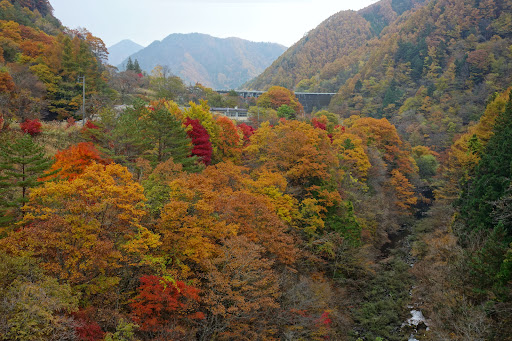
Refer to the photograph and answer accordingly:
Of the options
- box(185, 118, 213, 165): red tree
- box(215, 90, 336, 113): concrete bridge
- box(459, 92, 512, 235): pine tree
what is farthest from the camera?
box(215, 90, 336, 113): concrete bridge

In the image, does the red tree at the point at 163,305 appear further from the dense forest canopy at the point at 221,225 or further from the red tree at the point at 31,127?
the red tree at the point at 31,127

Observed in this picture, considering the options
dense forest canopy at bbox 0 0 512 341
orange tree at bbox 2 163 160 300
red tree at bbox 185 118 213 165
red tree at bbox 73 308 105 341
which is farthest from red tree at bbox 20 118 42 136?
red tree at bbox 73 308 105 341

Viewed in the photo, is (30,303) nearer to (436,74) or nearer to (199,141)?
(199,141)

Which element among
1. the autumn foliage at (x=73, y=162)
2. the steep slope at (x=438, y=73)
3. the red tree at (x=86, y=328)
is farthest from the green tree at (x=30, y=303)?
the steep slope at (x=438, y=73)

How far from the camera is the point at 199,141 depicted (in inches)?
1182

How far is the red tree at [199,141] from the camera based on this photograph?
2972 centimetres

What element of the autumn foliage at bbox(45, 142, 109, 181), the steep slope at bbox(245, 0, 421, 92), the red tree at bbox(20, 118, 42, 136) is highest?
the steep slope at bbox(245, 0, 421, 92)

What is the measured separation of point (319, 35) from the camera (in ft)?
565

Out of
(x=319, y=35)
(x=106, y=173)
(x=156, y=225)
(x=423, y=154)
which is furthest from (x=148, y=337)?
(x=319, y=35)

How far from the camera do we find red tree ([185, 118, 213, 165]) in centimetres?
2972

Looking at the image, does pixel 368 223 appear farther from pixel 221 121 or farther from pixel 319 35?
pixel 319 35

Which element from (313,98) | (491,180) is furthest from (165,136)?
(313,98)

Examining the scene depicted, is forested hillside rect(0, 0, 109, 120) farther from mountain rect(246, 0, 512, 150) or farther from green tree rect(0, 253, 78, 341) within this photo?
mountain rect(246, 0, 512, 150)

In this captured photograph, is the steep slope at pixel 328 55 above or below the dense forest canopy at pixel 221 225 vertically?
above
